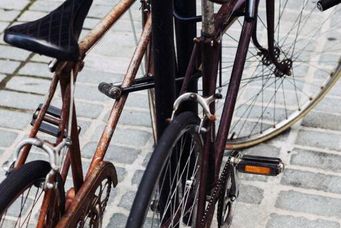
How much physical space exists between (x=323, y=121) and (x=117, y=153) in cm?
109

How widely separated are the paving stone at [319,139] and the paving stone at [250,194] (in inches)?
16.9

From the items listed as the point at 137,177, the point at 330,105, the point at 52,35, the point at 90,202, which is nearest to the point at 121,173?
the point at 137,177

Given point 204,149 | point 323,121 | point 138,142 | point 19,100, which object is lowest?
point 204,149

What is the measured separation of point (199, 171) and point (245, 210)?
84 centimetres

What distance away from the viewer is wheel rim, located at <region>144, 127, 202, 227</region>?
232 centimetres

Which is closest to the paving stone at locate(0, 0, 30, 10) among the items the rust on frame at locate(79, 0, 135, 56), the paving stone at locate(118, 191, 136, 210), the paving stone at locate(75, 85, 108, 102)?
the paving stone at locate(75, 85, 108, 102)

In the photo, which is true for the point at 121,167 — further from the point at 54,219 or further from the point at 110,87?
the point at 54,219

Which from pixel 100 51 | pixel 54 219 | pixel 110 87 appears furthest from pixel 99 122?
pixel 54 219

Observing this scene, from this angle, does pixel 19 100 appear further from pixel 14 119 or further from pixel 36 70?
pixel 36 70

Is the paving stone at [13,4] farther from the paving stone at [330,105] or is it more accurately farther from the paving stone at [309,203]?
the paving stone at [309,203]

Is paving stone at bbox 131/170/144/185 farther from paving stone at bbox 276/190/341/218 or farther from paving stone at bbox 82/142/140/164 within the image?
paving stone at bbox 276/190/341/218

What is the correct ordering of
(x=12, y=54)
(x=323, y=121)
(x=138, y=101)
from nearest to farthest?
(x=323, y=121) < (x=138, y=101) < (x=12, y=54)

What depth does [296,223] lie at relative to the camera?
298 centimetres

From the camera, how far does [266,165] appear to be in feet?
9.03
